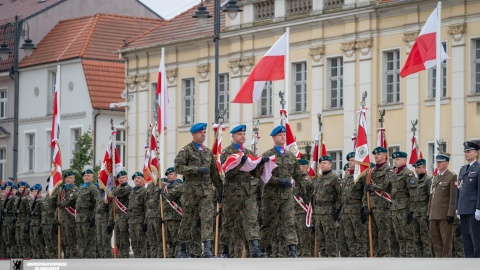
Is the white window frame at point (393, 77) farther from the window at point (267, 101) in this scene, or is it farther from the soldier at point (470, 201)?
the soldier at point (470, 201)

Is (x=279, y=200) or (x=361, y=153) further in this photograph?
(x=361, y=153)

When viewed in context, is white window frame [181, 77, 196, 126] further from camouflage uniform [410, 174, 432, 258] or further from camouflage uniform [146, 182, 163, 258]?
camouflage uniform [410, 174, 432, 258]

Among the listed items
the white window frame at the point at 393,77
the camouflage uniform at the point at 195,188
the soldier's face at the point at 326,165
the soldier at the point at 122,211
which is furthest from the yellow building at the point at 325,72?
the camouflage uniform at the point at 195,188

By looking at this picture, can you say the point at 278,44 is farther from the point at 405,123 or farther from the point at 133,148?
the point at 133,148

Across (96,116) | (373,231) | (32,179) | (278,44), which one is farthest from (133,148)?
(373,231)

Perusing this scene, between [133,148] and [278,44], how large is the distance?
861 inches

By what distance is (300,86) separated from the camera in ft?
144

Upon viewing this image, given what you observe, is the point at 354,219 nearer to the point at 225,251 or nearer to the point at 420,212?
the point at 420,212

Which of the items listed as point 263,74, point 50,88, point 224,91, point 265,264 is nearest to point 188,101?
point 224,91

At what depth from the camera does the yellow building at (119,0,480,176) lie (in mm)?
38250

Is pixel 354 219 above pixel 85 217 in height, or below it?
above

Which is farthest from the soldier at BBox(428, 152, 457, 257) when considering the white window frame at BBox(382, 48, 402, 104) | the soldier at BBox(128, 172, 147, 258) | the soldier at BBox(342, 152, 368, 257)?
the white window frame at BBox(382, 48, 402, 104)

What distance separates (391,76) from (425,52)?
13221 mm

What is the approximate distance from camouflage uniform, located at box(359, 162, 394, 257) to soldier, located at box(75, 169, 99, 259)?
7011 millimetres
